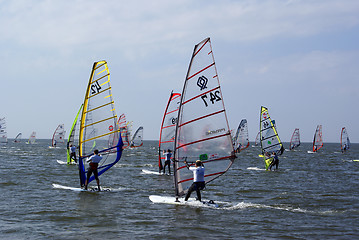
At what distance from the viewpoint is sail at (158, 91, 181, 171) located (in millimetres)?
19719

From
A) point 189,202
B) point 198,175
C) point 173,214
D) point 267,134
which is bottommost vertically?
point 173,214

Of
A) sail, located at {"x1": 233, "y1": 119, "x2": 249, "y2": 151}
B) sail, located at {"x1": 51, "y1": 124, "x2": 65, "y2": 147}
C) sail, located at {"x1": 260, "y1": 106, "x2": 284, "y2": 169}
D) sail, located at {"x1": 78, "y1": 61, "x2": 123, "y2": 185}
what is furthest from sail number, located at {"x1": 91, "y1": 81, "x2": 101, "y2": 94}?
sail, located at {"x1": 51, "y1": 124, "x2": 65, "y2": 147}

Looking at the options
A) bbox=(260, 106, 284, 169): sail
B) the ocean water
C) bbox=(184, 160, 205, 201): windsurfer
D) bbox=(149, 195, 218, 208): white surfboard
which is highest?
bbox=(260, 106, 284, 169): sail

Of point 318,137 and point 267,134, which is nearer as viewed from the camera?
point 267,134

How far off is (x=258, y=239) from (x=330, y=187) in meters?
10.7

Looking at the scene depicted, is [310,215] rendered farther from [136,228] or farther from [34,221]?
[34,221]

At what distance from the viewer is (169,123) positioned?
20594 mm

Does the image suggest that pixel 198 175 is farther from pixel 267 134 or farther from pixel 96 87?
pixel 267 134

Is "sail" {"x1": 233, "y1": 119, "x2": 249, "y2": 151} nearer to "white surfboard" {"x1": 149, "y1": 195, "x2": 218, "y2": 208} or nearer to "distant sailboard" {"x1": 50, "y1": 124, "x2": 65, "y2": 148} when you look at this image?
"distant sailboard" {"x1": 50, "y1": 124, "x2": 65, "y2": 148}

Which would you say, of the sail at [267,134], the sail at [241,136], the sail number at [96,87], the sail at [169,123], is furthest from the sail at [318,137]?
the sail number at [96,87]

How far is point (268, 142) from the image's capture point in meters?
28.1

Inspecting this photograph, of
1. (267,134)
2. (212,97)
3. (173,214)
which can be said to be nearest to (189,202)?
(173,214)

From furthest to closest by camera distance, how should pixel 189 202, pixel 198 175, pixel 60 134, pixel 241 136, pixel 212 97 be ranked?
pixel 60 134 < pixel 241 136 < pixel 189 202 < pixel 212 97 < pixel 198 175

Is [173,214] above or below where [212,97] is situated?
below
